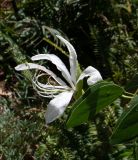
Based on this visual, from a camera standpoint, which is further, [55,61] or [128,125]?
[55,61]

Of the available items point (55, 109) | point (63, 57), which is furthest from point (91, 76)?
point (63, 57)

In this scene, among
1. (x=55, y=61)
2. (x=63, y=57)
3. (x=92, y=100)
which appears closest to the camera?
(x=92, y=100)

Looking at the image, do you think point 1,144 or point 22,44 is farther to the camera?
point 22,44

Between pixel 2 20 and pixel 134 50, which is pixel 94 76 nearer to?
pixel 134 50

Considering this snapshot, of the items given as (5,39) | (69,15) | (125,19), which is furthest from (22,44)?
(125,19)

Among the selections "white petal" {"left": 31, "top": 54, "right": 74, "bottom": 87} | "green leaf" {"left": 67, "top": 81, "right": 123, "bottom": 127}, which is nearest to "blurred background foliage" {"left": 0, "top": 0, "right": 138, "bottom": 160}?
"white petal" {"left": 31, "top": 54, "right": 74, "bottom": 87}

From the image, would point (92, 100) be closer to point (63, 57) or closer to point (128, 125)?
point (128, 125)

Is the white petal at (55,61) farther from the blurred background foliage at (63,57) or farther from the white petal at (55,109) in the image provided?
the blurred background foliage at (63,57)
